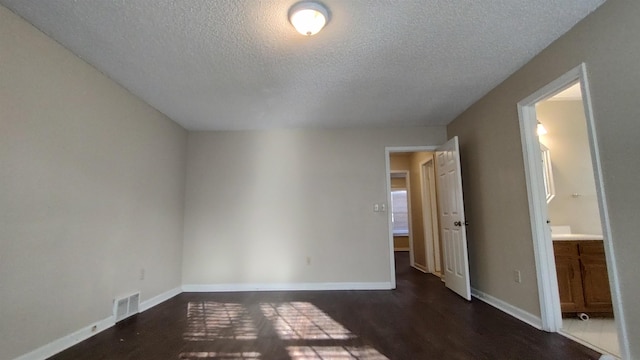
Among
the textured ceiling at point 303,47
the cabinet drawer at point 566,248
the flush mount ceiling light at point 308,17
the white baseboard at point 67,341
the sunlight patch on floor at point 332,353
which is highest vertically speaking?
the textured ceiling at point 303,47

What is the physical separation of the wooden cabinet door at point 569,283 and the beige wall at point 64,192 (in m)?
4.36

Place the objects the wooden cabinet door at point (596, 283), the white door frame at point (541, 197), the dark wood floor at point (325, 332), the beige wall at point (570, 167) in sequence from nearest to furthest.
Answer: the dark wood floor at point (325, 332) < the white door frame at point (541, 197) < the wooden cabinet door at point (596, 283) < the beige wall at point (570, 167)

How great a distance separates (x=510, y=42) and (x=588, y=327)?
2.58 m

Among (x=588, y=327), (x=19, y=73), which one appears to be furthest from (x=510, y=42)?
(x=19, y=73)

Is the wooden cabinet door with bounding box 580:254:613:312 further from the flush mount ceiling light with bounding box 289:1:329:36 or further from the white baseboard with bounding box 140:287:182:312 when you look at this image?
the white baseboard with bounding box 140:287:182:312

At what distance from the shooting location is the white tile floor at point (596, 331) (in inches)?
88.4

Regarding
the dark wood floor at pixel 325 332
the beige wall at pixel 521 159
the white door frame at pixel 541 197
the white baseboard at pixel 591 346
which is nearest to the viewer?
the beige wall at pixel 521 159

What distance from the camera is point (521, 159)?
2.84 meters

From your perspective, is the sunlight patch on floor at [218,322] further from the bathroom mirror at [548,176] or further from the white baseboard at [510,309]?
the bathroom mirror at [548,176]

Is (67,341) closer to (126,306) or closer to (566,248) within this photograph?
(126,306)

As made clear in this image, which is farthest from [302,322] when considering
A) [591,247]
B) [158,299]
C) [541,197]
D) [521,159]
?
[591,247]

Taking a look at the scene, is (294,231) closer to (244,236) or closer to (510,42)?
(244,236)

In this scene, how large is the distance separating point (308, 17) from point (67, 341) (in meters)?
3.07

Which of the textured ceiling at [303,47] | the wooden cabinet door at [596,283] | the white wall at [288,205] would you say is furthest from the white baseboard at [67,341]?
the wooden cabinet door at [596,283]
